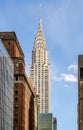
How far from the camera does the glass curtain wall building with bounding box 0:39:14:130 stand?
9965cm

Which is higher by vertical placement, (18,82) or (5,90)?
(18,82)

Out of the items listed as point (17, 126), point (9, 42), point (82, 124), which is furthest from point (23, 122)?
point (82, 124)

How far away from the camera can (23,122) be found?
195375 millimetres

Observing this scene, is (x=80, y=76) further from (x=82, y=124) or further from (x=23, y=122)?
(x=23, y=122)

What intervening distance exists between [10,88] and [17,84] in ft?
252

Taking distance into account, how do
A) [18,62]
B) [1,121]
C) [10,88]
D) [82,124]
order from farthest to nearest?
[18,62] < [82,124] < [10,88] < [1,121]

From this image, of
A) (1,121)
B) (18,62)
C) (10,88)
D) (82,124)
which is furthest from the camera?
(18,62)

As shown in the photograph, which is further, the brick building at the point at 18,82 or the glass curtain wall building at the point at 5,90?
the brick building at the point at 18,82

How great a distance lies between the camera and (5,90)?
345 ft

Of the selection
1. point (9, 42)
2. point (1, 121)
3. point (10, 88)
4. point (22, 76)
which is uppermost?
point (9, 42)

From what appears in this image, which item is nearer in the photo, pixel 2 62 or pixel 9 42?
pixel 2 62

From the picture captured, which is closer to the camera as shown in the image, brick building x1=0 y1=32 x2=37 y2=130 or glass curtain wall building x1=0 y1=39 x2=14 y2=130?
glass curtain wall building x1=0 y1=39 x2=14 y2=130

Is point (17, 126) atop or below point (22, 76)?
below

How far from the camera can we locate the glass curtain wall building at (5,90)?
9965 cm
